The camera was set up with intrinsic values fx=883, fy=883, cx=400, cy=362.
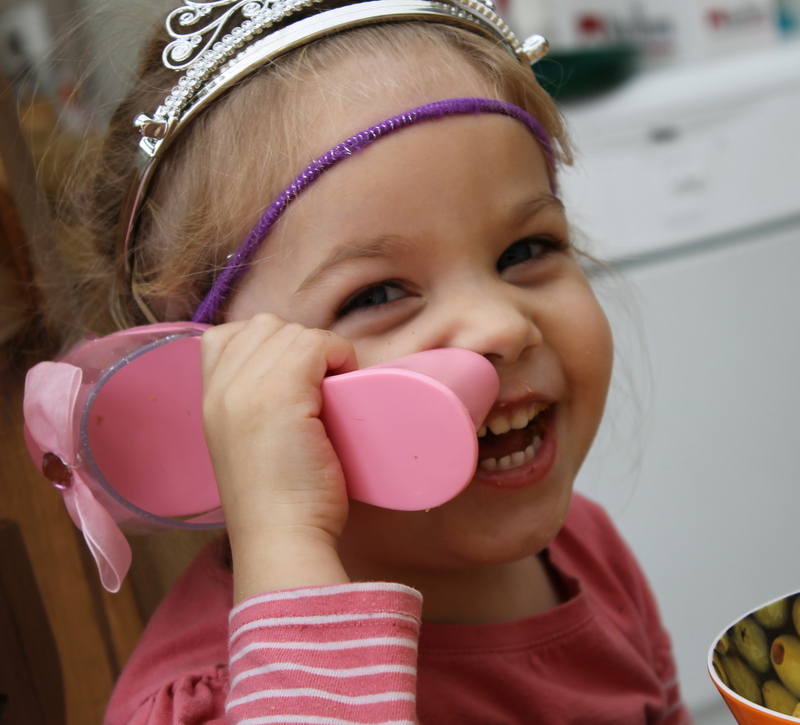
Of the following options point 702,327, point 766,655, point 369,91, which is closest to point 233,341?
point 369,91

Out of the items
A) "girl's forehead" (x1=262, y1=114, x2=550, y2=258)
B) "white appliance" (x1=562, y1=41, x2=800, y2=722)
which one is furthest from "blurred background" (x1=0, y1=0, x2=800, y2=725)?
"girl's forehead" (x1=262, y1=114, x2=550, y2=258)

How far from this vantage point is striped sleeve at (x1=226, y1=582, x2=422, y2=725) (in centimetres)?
44

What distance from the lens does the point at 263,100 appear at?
1.98 ft

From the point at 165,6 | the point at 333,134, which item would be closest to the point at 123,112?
the point at 165,6

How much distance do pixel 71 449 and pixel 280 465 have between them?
0.16m

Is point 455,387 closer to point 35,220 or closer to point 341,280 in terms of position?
point 341,280

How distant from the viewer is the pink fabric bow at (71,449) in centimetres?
57

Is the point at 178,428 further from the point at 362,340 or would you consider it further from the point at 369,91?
the point at 369,91

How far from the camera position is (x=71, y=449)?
57 cm

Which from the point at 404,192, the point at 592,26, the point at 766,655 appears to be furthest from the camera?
the point at 592,26

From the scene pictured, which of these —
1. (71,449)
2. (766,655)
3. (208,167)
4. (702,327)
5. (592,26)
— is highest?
(208,167)

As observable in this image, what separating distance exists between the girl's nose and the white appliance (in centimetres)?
54

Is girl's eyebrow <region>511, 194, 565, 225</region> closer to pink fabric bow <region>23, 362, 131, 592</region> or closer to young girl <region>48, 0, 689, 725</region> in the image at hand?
young girl <region>48, 0, 689, 725</region>

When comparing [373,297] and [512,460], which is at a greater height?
[373,297]
